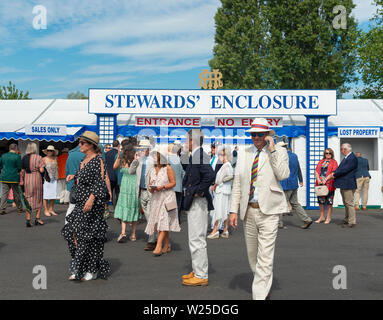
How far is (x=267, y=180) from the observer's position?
490 centimetres

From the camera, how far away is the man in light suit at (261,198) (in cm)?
480

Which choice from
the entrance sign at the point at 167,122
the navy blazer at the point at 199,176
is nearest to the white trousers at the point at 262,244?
the navy blazer at the point at 199,176

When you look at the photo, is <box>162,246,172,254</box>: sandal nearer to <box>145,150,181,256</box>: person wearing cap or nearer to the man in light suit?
<box>145,150,181,256</box>: person wearing cap

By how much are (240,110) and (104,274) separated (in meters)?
10.6

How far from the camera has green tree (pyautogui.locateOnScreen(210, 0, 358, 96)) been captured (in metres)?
33.2

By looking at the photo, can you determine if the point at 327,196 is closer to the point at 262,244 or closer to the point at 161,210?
the point at 161,210

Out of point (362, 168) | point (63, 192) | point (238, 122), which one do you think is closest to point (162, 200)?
point (238, 122)

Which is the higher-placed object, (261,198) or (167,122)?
(167,122)

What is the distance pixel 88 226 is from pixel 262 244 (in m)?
2.32

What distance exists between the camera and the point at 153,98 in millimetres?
15547

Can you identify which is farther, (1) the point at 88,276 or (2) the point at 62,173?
(2) the point at 62,173

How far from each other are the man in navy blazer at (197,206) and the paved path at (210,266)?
224mm

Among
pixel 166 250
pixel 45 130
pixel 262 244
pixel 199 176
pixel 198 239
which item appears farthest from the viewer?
pixel 45 130
